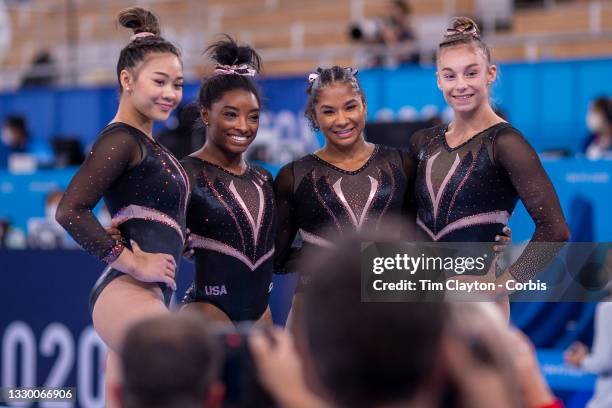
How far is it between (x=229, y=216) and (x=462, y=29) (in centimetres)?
107

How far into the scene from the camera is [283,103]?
773cm

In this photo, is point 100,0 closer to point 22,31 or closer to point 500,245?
point 22,31

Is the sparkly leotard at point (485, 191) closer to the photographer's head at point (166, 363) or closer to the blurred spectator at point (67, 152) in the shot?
the photographer's head at point (166, 363)

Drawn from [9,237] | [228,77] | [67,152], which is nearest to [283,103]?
[67,152]

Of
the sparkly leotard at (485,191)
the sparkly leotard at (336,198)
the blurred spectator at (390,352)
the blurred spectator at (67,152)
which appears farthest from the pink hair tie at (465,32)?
the blurred spectator at (67,152)

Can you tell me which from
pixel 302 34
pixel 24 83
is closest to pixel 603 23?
pixel 302 34

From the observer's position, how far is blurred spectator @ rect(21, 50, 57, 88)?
1005cm

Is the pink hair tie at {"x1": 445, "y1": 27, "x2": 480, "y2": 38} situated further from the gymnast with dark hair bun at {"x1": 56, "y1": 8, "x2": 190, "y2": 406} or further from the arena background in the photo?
the gymnast with dark hair bun at {"x1": 56, "y1": 8, "x2": 190, "y2": 406}

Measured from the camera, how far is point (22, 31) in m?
12.9

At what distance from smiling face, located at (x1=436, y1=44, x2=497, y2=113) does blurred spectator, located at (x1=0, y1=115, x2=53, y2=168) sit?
20.5 feet

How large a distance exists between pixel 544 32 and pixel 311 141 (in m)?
3.43

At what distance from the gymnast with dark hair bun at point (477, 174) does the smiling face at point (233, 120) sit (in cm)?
64

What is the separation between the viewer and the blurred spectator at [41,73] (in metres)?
10.0

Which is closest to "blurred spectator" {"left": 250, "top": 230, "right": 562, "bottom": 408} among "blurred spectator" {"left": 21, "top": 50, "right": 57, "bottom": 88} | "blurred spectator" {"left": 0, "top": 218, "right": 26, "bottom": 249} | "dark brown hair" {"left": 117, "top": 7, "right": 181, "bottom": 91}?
"dark brown hair" {"left": 117, "top": 7, "right": 181, "bottom": 91}
